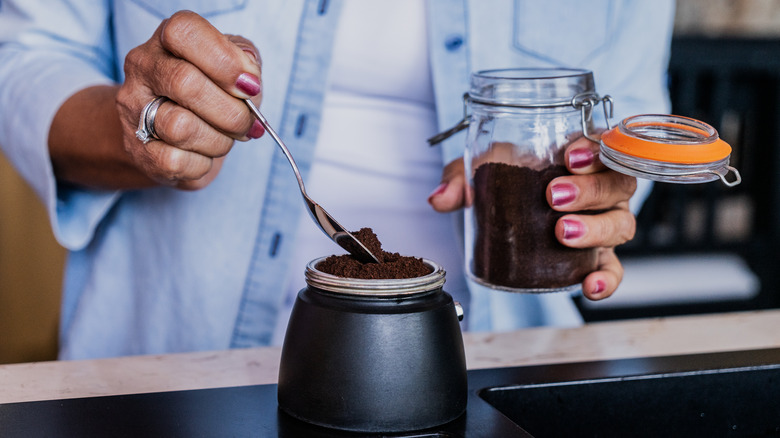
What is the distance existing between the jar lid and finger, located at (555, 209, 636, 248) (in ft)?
0.28

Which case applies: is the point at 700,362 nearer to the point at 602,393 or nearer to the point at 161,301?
the point at 602,393

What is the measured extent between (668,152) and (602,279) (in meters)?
0.21

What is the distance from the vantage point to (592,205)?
0.89 metres

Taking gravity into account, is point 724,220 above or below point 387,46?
below

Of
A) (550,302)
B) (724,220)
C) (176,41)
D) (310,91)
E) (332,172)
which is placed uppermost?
(176,41)

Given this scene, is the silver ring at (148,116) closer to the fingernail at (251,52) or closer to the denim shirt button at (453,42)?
the fingernail at (251,52)

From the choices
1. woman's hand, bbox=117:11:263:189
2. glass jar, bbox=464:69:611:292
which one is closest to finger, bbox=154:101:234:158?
woman's hand, bbox=117:11:263:189

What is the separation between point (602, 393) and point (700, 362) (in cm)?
15

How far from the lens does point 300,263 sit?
1245mm

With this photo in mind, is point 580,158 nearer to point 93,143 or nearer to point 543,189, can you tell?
point 543,189

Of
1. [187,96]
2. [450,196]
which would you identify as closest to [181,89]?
[187,96]

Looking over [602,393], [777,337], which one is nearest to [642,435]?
[602,393]

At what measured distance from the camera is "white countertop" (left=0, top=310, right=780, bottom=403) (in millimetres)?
885

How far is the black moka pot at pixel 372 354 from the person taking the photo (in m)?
0.70
